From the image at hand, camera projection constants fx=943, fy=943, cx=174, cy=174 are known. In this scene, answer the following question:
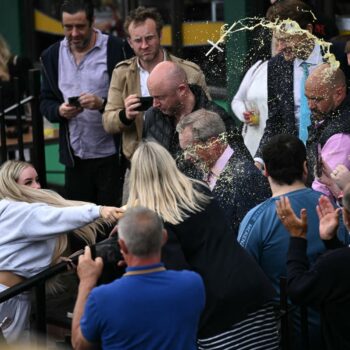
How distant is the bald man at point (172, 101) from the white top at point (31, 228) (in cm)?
89

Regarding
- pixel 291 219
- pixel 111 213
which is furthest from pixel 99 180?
pixel 291 219

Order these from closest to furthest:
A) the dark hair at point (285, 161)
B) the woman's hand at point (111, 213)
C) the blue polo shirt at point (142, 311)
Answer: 1. the blue polo shirt at point (142, 311)
2. the dark hair at point (285, 161)
3. the woman's hand at point (111, 213)

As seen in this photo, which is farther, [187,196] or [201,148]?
[201,148]

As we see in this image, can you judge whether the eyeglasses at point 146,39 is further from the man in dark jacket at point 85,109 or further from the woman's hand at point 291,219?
the woman's hand at point 291,219

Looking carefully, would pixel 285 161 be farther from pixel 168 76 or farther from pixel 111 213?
pixel 168 76

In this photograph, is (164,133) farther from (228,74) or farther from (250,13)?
(250,13)

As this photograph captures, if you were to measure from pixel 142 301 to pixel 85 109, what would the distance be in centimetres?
340

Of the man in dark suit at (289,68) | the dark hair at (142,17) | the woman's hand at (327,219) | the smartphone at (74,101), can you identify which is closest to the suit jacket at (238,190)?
the man in dark suit at (289,68)

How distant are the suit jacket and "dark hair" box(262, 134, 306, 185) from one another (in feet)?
1.34

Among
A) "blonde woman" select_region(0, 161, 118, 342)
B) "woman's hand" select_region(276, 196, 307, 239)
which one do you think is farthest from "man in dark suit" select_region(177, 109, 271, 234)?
"woman's hand" select_region(276, 196, 307, 239)

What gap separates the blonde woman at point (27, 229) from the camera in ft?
15.9

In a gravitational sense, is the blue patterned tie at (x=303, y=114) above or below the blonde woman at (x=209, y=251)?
above

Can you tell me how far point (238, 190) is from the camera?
16.0 feet

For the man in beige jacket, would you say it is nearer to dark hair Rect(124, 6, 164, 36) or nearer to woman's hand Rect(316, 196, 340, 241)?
dark hair Rect(124, 6, 164, 36)
